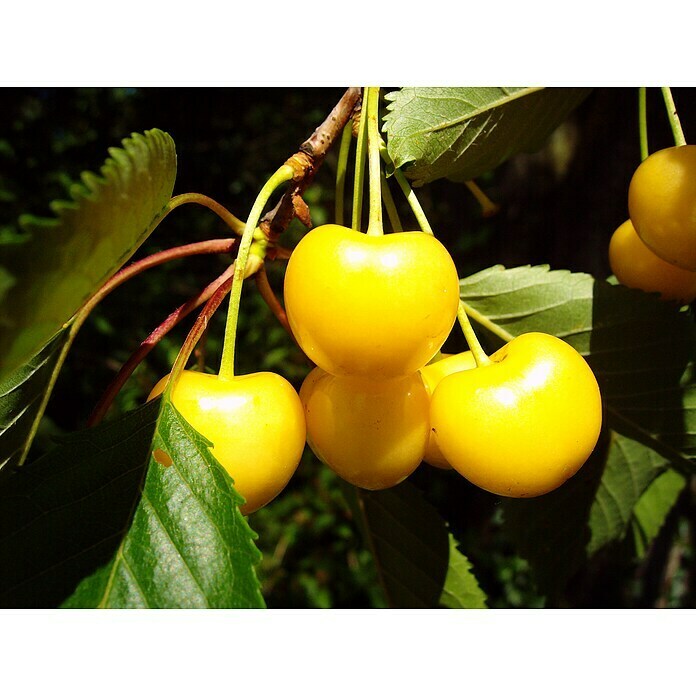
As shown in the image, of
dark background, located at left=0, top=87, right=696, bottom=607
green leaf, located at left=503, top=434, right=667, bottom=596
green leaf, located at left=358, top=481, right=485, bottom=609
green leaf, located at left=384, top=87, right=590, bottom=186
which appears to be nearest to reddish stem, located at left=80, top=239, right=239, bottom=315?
green leaf, located at left=384, top=87, right=590, bottom=186

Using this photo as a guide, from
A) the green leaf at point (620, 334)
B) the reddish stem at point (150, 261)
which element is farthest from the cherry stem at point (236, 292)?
the green leaf at point (620, 334)

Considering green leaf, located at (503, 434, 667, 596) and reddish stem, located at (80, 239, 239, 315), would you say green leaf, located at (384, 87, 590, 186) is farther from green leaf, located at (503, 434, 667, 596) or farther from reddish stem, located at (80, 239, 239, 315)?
green leaf, located at (503, 434, 667, 596)

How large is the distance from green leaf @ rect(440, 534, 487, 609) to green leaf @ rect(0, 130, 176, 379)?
65 cm

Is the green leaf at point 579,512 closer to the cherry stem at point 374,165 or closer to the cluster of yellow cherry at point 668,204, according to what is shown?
the cluster of yellow cherry at point 668,204

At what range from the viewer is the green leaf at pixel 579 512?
974 mm

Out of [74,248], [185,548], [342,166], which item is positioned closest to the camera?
[74,248]

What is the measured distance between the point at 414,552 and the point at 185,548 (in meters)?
0.47

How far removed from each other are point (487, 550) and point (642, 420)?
4.61 feet

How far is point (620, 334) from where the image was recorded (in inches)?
32.6

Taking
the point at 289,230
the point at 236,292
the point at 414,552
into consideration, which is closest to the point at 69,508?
the point at 236,292

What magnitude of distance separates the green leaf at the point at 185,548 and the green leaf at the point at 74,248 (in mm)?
183

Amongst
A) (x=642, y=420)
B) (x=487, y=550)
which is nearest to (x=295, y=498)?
(x=487, y=550)

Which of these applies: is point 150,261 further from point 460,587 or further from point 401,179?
point 460,587

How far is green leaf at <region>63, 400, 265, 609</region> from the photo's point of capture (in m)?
0.59
